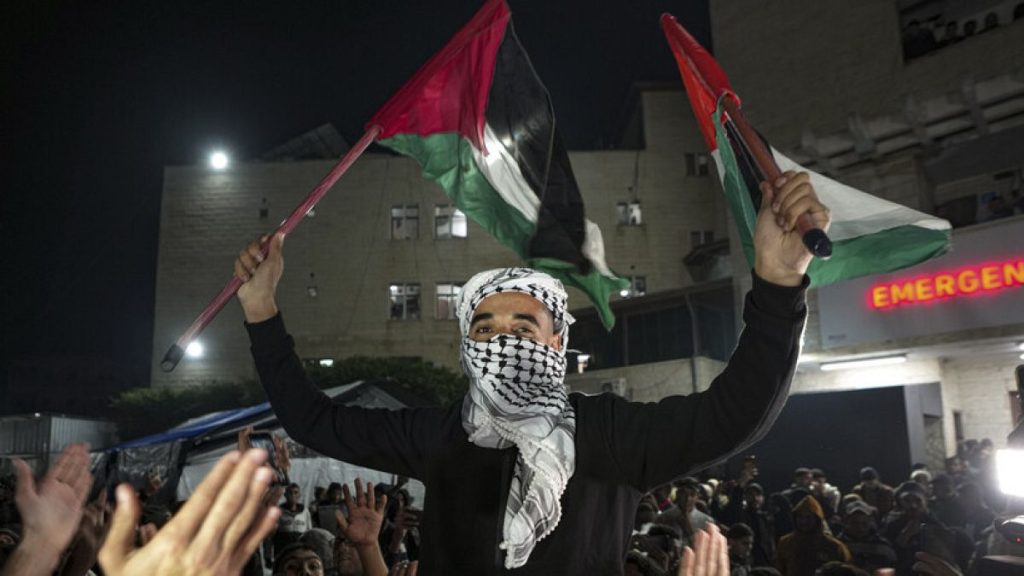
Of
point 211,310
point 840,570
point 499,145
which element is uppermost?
point 499,145

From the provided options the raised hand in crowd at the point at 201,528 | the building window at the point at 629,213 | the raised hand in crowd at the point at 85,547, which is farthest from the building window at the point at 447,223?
the raised hand in crowd at the point at 201,528

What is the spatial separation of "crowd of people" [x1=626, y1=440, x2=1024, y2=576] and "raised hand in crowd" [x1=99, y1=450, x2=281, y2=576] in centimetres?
279

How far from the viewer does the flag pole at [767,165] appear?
5.80 ft

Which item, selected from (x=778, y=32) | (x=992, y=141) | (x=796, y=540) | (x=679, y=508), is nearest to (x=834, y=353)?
(x=992, y=141)

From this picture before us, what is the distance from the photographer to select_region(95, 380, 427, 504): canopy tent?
43.8ft

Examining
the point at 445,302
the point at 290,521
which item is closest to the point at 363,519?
the point at 290,521

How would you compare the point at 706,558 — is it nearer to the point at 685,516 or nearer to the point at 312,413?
the point at 312,413

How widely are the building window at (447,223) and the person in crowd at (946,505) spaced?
2487 centimetres

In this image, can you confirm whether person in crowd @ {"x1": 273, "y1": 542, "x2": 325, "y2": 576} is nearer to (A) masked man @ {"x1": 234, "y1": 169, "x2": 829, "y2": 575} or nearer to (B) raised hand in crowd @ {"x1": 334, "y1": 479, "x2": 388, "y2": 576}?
(B) raised hand in crowd @ {"x1": 334, "y1": 479, "x2": 388, "y2": 576}

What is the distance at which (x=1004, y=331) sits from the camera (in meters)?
12.9

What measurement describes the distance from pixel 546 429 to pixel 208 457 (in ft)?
41.6

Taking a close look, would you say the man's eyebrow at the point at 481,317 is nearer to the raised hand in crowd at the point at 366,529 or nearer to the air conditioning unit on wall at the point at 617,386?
the raised hand in crowd at the point at 366,529

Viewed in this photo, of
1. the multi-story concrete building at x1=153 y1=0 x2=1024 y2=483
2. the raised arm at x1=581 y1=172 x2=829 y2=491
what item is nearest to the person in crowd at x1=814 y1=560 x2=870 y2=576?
the raised arm at x1=581 y1=172 x2=829 y2=491

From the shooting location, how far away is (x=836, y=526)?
8906mm
